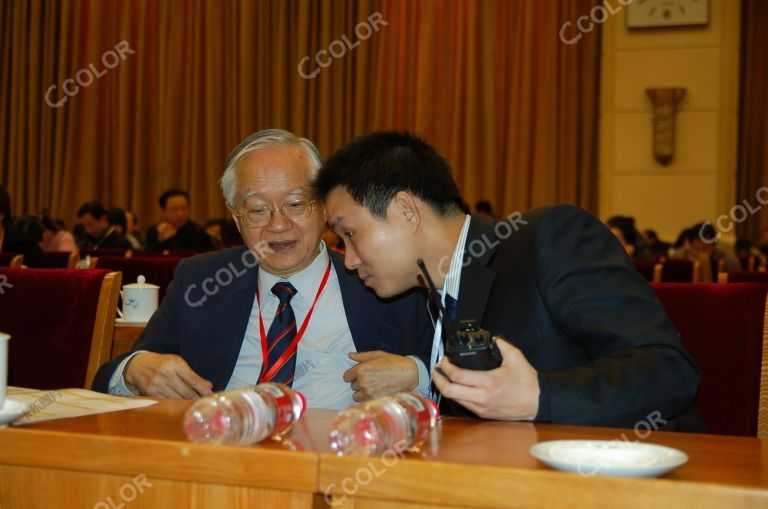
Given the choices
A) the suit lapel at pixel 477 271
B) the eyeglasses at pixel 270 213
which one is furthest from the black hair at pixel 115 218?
the suit lapel at pixel 477 271

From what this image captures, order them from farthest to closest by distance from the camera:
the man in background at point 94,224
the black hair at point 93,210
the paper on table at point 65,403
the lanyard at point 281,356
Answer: the black hair at point 93,210
the man in background at point 94,224
the lanyard at point 281,356
the paper on table at point 65,403

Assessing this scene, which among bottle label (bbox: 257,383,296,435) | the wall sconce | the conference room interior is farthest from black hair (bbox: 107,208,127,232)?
bottle label (bbox: 257,383,296,435)

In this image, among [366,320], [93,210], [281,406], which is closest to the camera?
[281,406]

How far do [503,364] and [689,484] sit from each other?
0.39 metres

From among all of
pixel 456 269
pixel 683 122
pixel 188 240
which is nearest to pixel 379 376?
pixel 456 269

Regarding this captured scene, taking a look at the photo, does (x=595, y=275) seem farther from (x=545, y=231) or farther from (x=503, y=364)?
(x=503, y=364)

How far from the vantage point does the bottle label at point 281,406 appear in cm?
114

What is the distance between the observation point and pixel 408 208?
169 centimetres

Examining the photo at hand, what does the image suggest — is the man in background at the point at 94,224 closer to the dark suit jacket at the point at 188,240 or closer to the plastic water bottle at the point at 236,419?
the dark suit jacket at the point at 188,240

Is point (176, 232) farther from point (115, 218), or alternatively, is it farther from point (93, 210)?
point (93, 210)

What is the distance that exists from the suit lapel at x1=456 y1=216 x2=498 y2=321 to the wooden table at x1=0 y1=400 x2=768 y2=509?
40 cm

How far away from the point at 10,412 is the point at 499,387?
63cm

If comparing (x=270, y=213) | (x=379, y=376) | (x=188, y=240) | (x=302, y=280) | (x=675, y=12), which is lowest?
(x=188, y=240)

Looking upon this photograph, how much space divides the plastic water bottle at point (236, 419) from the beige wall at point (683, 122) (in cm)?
792
